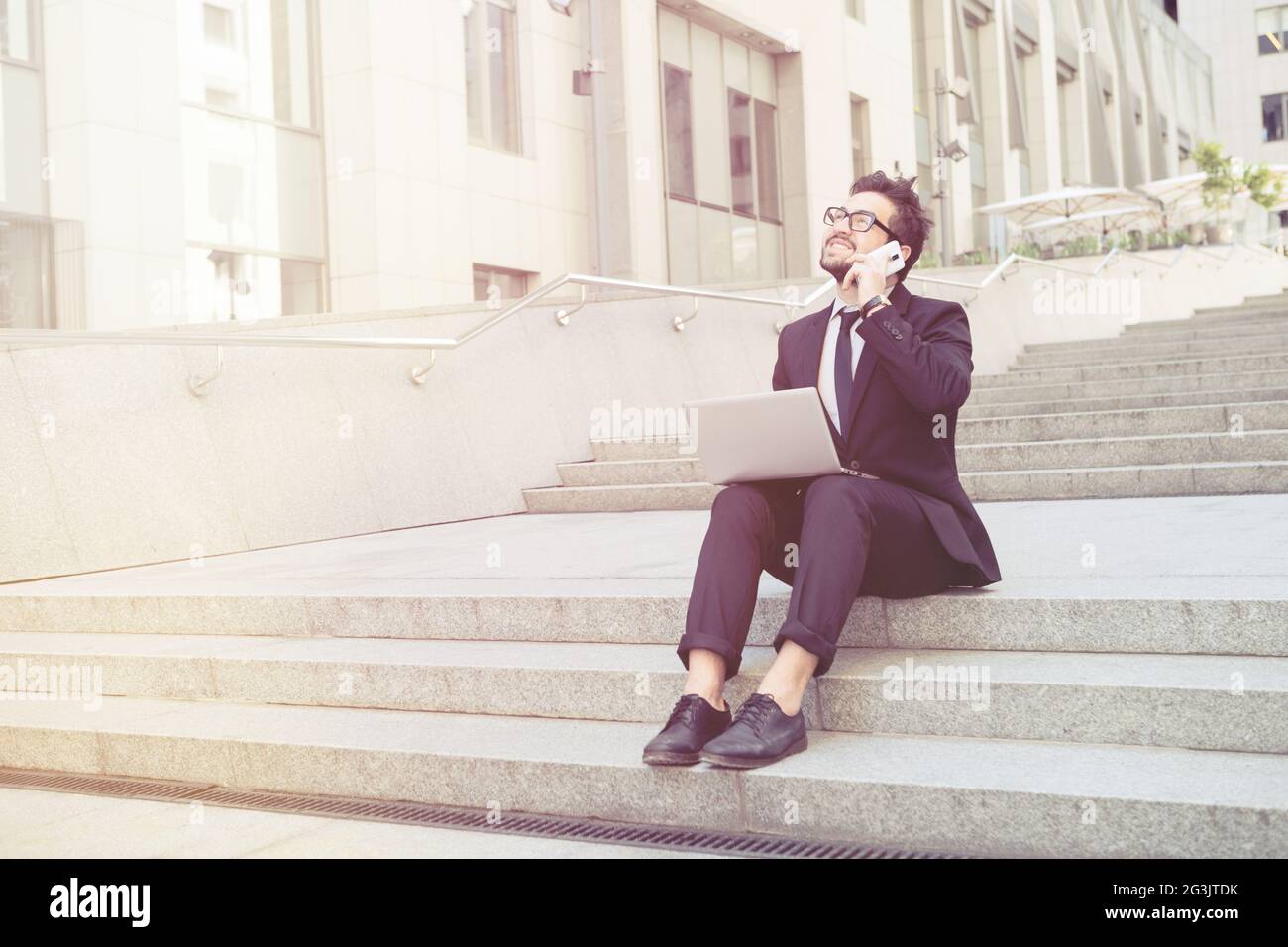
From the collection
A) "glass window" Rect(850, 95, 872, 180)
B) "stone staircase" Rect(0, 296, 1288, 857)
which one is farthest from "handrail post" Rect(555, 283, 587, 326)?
"glass window" Rect(850, 95, 872, 180)

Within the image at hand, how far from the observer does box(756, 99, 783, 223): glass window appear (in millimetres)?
22859

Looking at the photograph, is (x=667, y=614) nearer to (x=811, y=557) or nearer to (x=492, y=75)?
(x=811, y=557)

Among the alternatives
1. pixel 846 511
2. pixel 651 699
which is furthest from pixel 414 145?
pixel 846 511

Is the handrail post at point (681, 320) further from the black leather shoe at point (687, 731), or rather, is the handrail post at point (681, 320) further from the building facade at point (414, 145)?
the black leather shoe at point (687, 731)

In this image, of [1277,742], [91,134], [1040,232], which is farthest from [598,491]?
[1040,232]

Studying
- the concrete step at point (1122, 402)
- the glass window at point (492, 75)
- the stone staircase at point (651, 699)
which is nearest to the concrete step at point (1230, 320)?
the concrete step at point (1122, 402)

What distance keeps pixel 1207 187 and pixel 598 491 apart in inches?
1098

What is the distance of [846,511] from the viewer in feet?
12.5

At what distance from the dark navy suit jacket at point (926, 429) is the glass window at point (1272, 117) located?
207 ft

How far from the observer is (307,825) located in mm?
4074

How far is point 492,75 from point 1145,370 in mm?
10224

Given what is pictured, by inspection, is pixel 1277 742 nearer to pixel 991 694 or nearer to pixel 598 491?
pixel 991 694

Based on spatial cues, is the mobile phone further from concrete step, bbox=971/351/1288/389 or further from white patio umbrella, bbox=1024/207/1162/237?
white patio umbrella, bbox=1024/207/1162/237

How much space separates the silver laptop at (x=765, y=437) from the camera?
13.0 feet
